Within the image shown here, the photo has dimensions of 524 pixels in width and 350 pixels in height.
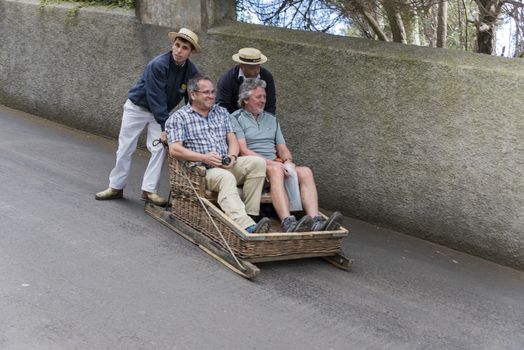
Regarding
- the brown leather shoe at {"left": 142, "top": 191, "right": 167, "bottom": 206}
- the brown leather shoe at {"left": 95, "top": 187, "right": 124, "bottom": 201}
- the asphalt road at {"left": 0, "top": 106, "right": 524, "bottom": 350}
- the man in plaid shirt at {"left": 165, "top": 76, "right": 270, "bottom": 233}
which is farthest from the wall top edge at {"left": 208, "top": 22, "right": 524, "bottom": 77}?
the brown leather shoe at {"left": 95, "top": 187, "right": 124, "bottom": 201}

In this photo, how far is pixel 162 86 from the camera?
6379 millimetres

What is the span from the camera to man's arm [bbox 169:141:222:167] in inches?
228

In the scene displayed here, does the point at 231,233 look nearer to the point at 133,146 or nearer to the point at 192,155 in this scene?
the point at 192,155

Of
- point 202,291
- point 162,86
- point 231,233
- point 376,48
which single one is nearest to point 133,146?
point 162,86

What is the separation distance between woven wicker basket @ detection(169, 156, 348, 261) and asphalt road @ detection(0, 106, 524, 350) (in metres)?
Result: 0.17

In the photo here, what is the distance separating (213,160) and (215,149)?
259mm

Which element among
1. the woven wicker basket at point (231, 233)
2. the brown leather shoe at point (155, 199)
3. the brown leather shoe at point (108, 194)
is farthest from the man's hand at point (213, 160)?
the brown leather shoe at point (108, 194)

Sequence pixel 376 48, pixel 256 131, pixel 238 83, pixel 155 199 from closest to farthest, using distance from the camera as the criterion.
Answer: pixel 256 131 → pixel 238 83 → pixel 155 199 → pixel 376 48

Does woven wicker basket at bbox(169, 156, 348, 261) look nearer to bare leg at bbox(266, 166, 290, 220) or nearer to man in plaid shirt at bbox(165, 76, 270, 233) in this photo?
man in plaid shirt at bbox(165, 76, 270, 233)

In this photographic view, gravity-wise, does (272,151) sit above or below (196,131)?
below

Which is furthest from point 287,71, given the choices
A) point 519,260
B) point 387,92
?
point 519,260

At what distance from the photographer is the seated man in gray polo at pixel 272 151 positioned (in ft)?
18.5

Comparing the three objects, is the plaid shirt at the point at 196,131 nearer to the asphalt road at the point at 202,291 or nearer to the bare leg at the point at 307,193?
the bare leg at the point at 307,193

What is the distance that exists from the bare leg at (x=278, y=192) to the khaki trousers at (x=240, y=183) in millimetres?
90
